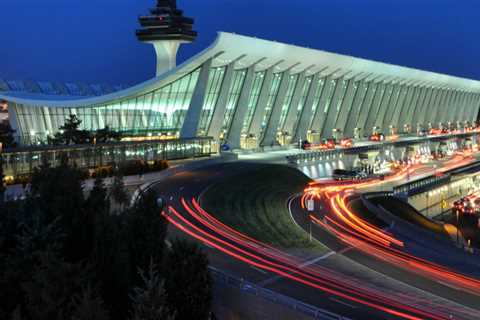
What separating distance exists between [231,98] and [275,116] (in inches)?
319

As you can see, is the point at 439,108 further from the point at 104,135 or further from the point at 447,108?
the point at 104,135

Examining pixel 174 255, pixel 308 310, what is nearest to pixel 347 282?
pixel 308 310

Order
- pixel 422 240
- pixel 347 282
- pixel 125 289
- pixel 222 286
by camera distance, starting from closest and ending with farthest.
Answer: pixel 125 289, pixel 222 286, pixel 347 282, pixel 422 240

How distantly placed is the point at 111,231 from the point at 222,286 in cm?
329

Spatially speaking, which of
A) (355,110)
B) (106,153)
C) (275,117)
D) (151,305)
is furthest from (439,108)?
(151,305)

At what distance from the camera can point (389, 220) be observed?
2950cm

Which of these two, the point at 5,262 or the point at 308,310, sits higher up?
the point at 5,262

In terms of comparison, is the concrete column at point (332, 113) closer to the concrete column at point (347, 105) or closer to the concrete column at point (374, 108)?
the concrete column at point (347, 105)

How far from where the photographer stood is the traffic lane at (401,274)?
17172mm

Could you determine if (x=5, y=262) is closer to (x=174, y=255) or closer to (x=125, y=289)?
(x=125, y=289)

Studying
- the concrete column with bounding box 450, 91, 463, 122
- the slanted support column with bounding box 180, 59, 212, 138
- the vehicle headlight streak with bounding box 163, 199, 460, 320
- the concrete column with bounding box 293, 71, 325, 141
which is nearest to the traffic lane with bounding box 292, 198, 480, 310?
the vehicle headlight streak with bounding box 163, 199, 460, 320

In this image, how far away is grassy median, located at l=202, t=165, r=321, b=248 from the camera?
23.0 m

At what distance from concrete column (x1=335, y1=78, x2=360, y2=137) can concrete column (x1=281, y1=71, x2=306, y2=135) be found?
534 inches

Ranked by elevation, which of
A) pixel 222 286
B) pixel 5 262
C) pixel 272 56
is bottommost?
pixel 222 286
